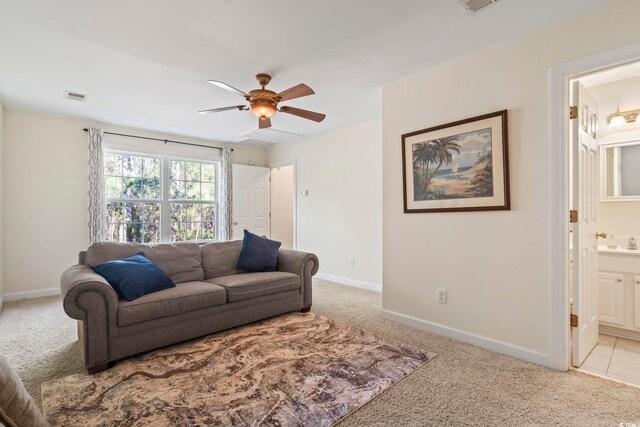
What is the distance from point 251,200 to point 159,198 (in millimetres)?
1588

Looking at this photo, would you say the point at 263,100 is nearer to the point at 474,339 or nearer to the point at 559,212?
the point at 559,212

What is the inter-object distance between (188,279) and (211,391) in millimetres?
Result: 1422

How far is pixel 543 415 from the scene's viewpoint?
1721 millimetres

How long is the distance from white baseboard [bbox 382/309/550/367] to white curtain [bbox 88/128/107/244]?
13.5ft

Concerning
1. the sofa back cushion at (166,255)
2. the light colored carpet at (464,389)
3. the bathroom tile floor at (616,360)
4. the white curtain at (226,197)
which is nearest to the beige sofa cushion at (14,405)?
the light colored carpet at (464,389)

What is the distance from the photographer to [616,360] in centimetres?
238

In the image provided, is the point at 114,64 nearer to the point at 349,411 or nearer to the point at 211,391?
the point at 211,391

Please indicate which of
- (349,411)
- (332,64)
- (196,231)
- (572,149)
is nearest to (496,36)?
(572,149)

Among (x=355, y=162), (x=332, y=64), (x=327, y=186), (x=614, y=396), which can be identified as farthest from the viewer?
(x=327, y=186)

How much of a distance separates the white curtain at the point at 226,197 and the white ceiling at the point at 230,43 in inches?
78.6

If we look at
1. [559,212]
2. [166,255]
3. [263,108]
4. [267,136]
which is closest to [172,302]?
[166,255]

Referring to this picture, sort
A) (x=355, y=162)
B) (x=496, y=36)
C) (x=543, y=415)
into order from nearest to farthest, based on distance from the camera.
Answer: (x=543, y=415)
(x=496, y=36)
(x=355, y=162)

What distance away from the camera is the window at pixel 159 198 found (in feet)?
15.9

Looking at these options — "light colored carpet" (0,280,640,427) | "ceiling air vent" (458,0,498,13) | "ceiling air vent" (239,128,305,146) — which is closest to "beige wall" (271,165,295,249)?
"ceiling air vent" (239,128,305,146)
